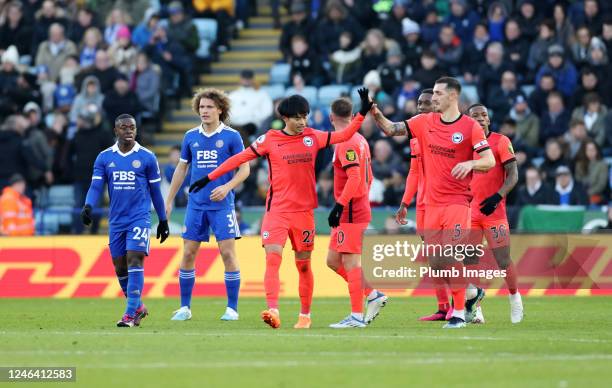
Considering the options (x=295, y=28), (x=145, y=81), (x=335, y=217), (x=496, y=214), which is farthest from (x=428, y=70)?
(x=335, y=217)

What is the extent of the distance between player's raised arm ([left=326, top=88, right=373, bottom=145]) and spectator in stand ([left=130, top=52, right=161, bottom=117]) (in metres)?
15.2

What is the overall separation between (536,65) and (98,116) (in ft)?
28.1

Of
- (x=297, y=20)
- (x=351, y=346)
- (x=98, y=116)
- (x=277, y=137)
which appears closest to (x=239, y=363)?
(x=351, y=346)

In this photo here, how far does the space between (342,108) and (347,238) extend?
139cm

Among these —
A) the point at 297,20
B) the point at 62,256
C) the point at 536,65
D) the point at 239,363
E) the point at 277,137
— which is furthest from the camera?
the point at 297,20

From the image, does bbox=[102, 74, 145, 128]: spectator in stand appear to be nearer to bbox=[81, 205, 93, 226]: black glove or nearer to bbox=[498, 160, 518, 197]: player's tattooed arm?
bbox=[81, 205, 93, 226]: black glove

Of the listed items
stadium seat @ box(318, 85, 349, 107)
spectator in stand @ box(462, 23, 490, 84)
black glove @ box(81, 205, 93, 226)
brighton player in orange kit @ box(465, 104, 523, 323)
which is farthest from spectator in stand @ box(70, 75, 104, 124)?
brighton player in orange kit @ box(465, 104, 523, 323)

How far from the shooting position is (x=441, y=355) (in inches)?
456

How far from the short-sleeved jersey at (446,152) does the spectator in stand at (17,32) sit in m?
18.5

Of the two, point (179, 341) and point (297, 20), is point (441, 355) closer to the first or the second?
point (179, 341)

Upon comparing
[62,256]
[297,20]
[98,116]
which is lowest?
[62,256]

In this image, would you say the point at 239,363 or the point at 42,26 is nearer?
the point at 239,363

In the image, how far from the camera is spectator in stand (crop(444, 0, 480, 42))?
28.1 metres

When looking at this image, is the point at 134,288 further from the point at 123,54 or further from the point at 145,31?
the point at 145,31
